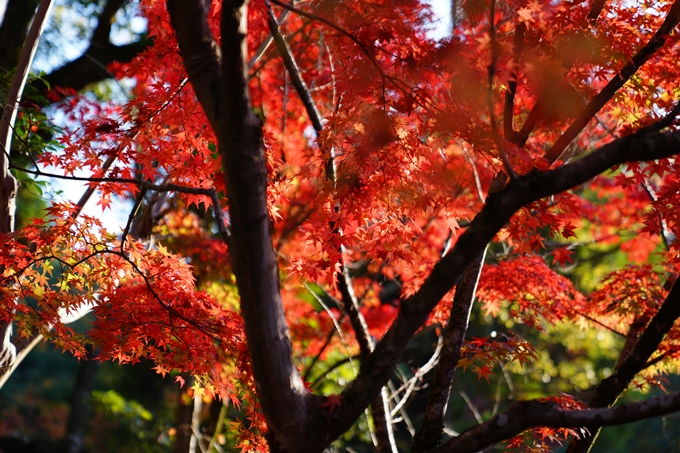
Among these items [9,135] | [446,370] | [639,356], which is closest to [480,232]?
[446,370]

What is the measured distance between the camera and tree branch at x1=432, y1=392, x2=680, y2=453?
250 cm

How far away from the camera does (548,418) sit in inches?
102

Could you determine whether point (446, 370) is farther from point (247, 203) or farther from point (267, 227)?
point (247, 203)

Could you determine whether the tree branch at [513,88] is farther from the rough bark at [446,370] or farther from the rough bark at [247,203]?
the rough bark at [247,203]

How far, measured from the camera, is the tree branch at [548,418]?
2496mm

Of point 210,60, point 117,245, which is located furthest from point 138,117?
point 210,60

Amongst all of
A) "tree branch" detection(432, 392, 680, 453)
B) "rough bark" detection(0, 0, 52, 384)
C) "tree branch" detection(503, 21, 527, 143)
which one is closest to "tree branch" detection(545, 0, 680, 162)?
"tree branch" detection(503, 21, 527, 143)

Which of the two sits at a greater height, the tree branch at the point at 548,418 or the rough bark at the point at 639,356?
the rough bark at the point at 639,356

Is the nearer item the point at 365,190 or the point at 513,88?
the point at 365,190

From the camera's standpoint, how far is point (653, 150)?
240cm

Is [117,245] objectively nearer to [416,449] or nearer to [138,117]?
[138,117]

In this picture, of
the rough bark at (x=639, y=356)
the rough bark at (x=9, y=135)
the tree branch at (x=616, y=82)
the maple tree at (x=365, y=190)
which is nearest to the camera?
the maple tree at (x=365, y=190)

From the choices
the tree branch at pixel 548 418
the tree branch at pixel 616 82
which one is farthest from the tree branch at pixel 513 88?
the tree branch at pixel 548 418

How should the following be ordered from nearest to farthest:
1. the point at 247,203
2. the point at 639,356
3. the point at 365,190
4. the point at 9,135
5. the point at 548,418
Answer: the point at 247,203 < the point at 548,418 < the point at 365,190 < the point at 639,356 < the point at 9,135
